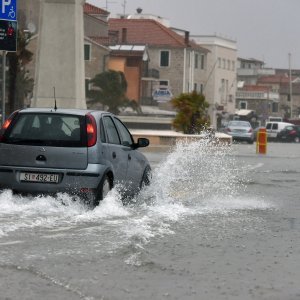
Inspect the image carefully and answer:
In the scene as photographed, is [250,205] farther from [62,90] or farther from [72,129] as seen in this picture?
[62,90]

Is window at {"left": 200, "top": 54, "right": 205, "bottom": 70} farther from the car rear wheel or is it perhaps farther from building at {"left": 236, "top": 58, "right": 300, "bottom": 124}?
the car rear wheel

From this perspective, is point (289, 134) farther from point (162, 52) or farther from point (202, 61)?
point (202, 61)

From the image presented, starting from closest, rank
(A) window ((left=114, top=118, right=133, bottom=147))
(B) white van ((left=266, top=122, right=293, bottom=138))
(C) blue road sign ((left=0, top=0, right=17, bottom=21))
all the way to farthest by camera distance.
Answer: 1. (A) window ((left=114, top=118, right=133, bottom=147))
2. (C) blue road sign ((left=0, top=0, right=17, bottom=21))
3. (B) white van ((left=266, top=122, right=293, bottom=138))

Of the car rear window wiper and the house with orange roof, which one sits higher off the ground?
the house with orange roof

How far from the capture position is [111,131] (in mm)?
15742

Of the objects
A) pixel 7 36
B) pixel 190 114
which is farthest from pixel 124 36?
pixel 7 36

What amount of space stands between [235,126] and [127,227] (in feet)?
207

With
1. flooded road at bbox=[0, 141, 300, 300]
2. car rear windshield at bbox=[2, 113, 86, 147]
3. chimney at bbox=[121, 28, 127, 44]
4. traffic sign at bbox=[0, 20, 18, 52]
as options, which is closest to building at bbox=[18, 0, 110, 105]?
chimney at bbox=[121, 28, 127, 44]

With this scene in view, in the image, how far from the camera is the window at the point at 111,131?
15414 mm

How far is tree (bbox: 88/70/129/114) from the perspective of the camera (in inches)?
3307

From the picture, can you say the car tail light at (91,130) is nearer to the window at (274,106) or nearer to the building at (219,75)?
the building at (219,75)

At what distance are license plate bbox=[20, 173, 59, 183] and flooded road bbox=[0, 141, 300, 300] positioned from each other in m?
0.25

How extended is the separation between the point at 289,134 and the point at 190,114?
43259 millimetres

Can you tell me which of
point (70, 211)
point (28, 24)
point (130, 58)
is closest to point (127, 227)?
point (70, 211)
